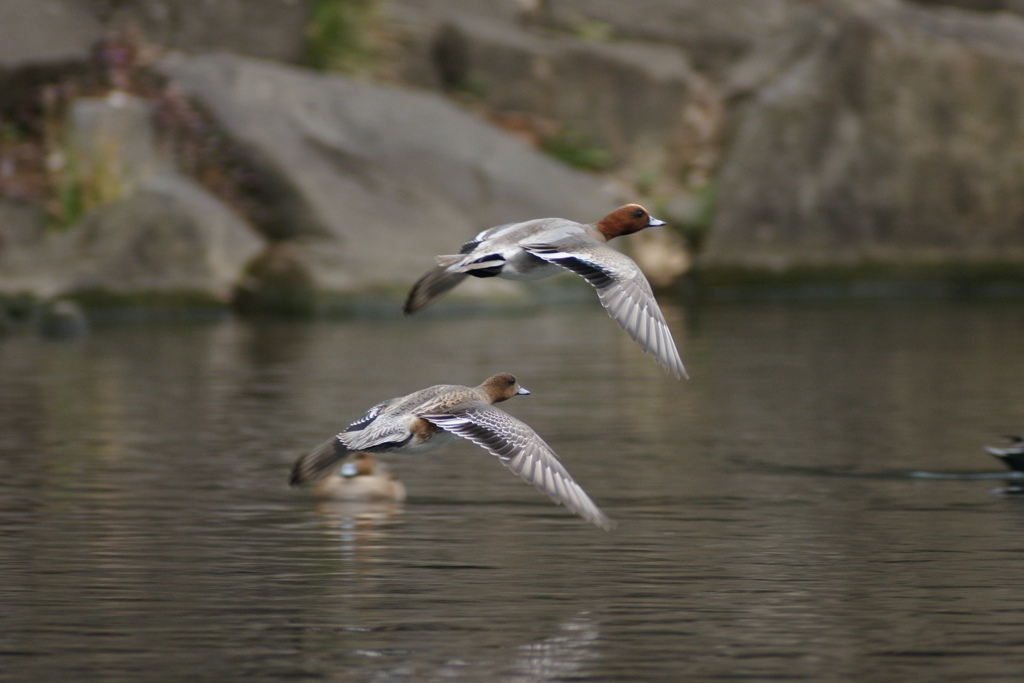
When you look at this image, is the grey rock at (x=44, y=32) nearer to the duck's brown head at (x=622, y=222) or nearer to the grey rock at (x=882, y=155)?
the grey rock at (x=882, y=155)

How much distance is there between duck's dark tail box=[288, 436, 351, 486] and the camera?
8.59 meters

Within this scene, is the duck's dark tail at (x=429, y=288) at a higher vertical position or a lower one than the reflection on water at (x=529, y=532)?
higher

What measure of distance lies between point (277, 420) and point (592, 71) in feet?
64.3

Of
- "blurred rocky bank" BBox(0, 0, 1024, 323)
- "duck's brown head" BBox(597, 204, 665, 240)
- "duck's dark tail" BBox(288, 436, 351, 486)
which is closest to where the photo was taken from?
"duck's dark tail" BBox(288, 436, 351, 486)

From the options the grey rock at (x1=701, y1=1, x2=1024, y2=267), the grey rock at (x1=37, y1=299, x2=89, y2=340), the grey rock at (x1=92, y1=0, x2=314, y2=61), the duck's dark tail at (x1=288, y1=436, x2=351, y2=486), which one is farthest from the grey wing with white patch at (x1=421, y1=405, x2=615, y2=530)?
the grey rock at (x1=92, y1=0, x2=314, y2=61)

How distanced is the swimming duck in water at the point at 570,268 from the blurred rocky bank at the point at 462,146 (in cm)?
1434

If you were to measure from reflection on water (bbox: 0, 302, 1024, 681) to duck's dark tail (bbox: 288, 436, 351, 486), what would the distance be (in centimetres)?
34

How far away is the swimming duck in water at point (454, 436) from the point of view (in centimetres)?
736

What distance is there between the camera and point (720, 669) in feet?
20.6

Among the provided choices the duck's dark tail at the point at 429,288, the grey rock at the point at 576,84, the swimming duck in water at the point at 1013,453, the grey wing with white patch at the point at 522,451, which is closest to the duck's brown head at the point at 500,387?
the duck's dark tail at the point at 429,288

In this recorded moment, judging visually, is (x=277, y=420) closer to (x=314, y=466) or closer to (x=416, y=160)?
(x=314, y=466)

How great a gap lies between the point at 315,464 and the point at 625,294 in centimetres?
167

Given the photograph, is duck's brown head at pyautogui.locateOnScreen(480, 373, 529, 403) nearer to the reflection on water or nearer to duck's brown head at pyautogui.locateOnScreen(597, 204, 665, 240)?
the reflection on water

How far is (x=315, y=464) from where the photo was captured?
8.63m
